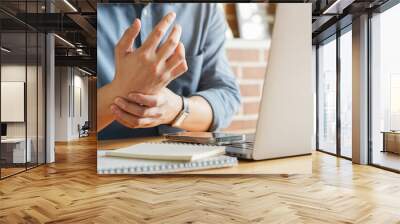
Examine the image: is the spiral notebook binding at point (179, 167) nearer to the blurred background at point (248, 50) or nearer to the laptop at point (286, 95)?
the laptop at point (286, 95)

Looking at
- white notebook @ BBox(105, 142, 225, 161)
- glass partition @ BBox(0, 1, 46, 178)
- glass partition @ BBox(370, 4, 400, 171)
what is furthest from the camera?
glass partition @ BBox(370, 4, 400, 171)

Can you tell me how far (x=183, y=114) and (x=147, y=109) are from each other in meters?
0.44

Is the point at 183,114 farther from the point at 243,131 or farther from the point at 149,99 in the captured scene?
the point at 243,131

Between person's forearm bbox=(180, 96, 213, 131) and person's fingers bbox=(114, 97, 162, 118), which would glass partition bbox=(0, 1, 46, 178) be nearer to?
person's fingers bbox=(114, 97, 162, 118)

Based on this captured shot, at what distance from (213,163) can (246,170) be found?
42 cm

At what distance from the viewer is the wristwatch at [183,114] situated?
4867 millimetres

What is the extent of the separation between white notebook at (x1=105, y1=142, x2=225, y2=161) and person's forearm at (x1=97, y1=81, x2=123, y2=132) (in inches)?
14.8

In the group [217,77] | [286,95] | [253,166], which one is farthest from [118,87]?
[286,95]

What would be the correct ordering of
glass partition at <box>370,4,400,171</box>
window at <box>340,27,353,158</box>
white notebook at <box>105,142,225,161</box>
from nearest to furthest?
white notebook at <box>105,142,225,161</box> < glass partition at <box>370,4,400,171</box> < window at <box>340,27,353,158</box>

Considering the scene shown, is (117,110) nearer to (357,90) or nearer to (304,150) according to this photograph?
(304,150)

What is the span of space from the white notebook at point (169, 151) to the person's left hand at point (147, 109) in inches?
11.0

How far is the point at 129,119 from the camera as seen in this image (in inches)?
194

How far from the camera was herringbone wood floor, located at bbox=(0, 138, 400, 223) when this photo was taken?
337 centimetres

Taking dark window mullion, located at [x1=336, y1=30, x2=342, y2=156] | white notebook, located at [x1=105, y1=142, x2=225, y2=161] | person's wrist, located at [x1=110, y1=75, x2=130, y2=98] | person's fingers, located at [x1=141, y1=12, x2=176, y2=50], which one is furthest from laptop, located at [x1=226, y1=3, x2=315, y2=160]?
dark window mullion, located at [x1=336, y1=30, x2=342, y2=156]
